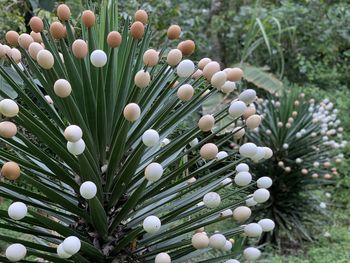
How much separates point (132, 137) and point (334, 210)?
560 cm

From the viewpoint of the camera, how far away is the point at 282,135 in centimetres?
453

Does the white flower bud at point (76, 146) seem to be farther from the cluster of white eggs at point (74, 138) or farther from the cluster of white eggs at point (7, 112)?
the cluster of white eggs at point (7, 112)

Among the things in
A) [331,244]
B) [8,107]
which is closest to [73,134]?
[8,107]

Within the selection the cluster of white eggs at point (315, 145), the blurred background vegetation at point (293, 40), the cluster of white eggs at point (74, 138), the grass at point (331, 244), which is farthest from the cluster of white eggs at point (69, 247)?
the blurred background vegetation at point (293, 40)

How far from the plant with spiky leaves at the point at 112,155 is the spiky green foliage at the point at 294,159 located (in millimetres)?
3590

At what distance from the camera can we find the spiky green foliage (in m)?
4.52

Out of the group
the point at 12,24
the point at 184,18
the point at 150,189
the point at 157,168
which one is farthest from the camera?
the point at 184,18

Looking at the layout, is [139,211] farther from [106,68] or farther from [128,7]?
[128,7]

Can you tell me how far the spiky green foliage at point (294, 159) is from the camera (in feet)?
14.8

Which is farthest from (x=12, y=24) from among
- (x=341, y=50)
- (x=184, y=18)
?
(x=341, y=50)

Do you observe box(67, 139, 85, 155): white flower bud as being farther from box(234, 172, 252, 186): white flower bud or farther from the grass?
the grass

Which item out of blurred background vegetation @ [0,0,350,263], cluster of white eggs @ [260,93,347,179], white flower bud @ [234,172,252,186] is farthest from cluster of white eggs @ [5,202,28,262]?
blurred background vegetation @ [0,0,350,263]

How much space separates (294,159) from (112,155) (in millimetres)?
3867

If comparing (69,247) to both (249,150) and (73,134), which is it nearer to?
(73,134)
